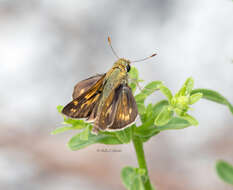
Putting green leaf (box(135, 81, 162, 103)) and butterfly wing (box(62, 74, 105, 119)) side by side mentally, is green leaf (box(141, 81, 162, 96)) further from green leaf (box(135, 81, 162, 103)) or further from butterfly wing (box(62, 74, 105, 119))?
butterfly wing (box(62, 74, 105, 119))

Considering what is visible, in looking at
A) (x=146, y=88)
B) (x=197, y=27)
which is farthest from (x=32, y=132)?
(x=146, y=88)

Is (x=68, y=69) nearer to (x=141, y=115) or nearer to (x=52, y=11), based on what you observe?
(x=52, y=11)

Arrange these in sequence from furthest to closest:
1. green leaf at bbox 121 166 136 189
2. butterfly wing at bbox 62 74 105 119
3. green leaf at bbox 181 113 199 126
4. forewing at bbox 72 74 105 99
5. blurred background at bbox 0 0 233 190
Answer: blurred background at bbox 0 0 233 190 → forewing at bbox 72 74 105 99 → green leaf at bbox 121 166 136 189 → butterfly wing at bbox 62 74 105 119 → green leaf at bbox 181 113 199 126

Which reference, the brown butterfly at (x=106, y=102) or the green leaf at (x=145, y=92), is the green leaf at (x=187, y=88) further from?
the brown butterfly at (x=106, y=102)

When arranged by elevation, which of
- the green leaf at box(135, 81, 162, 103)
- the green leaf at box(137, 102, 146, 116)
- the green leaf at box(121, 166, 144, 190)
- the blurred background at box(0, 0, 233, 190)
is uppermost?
the blurred background at box(0, 0, 233, 190)

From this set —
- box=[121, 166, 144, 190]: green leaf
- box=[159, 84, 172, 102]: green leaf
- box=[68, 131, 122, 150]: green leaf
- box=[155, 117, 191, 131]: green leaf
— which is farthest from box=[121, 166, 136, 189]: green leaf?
box=[159, 84, 172, 102]: green leaf

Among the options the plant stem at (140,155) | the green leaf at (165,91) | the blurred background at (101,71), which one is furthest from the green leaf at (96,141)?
the blurred background at (101,71)
